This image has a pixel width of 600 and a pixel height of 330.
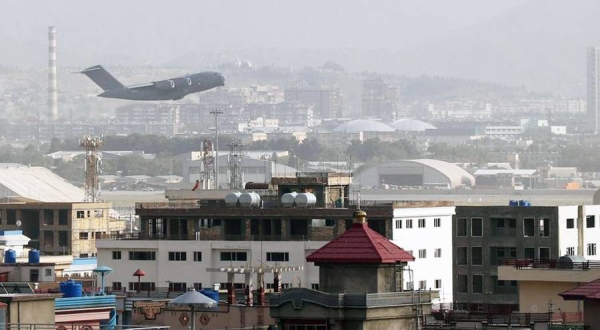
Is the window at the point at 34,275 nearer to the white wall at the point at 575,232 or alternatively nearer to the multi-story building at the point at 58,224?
the white wall at the point at 575,232

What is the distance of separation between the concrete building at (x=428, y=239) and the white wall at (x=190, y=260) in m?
2.11

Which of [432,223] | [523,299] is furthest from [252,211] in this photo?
[523,299]

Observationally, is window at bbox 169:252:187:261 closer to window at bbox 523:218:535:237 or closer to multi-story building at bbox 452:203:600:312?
multi-story building at bbox 452:203:600:312

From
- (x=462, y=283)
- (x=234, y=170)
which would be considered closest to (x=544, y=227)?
(x=462, y=283)

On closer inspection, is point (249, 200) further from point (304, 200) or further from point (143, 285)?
point (143, 285)

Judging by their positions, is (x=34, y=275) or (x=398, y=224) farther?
(x=398, y=224)

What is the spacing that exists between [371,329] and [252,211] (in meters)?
30.6

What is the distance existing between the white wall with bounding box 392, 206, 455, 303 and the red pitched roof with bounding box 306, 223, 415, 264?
28980 millimetres

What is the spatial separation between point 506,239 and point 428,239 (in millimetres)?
2623

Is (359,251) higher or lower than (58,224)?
lower

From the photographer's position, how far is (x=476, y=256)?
182 ft

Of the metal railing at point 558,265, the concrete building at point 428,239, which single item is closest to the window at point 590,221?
the concrete building at point 428,239

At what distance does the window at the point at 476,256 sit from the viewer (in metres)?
55.5

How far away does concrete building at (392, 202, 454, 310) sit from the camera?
5138 centimetres
